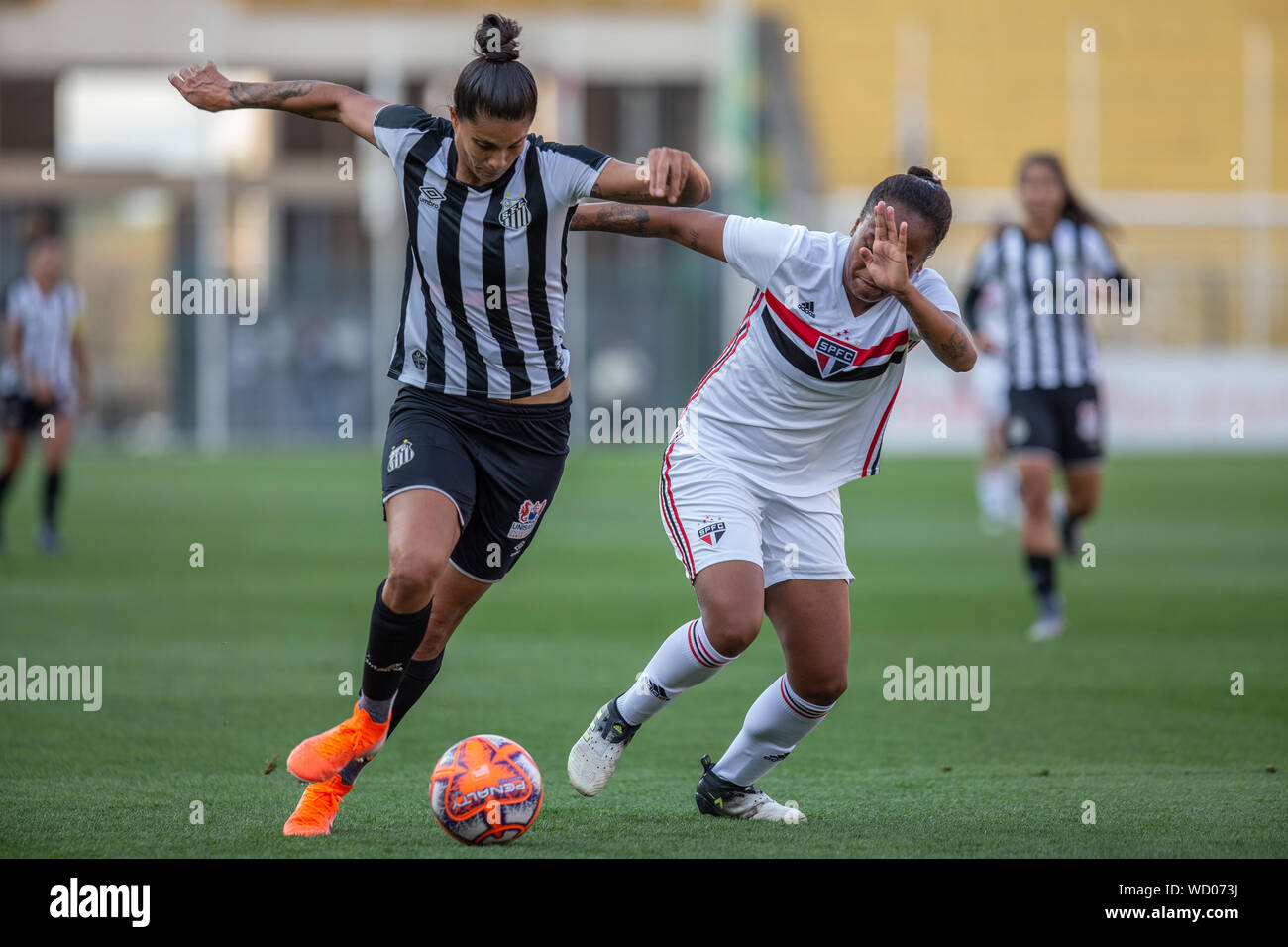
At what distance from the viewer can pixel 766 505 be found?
545cm

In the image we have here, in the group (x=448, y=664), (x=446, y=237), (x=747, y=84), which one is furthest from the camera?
(x=747, y=84)

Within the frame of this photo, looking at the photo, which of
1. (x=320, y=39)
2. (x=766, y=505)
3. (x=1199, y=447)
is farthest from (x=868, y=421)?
(x=320, y=39)

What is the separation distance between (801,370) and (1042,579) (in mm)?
4796

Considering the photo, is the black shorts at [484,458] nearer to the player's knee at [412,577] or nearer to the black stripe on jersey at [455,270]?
the black stripe on jersey at [455,270]

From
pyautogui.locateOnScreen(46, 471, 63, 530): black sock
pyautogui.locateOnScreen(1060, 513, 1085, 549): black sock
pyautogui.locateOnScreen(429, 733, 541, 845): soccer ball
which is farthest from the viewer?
pyautogui.locateOnScreen(46, 471, 63, 530): black sock

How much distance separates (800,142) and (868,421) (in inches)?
1269

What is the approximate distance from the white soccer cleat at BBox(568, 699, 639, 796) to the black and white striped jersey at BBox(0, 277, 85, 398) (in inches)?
387

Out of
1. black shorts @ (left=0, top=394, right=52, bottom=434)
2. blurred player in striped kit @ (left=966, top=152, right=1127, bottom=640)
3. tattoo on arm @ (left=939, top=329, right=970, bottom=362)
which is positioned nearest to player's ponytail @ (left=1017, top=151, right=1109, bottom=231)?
blurred player in striped kit @ (left=966, top=152, right=1127, bottom=640)

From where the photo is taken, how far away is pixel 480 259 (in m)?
5.28

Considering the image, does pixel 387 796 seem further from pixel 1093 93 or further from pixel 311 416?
pixel 1093 93

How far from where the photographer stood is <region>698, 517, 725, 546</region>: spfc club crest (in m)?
5.28

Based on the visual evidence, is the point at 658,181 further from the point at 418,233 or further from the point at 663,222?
the point at 418,233

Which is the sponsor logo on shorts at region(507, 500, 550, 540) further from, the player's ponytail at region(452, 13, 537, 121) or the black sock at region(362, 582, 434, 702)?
the player's ponytail at region(452, 13, 537, 121)
